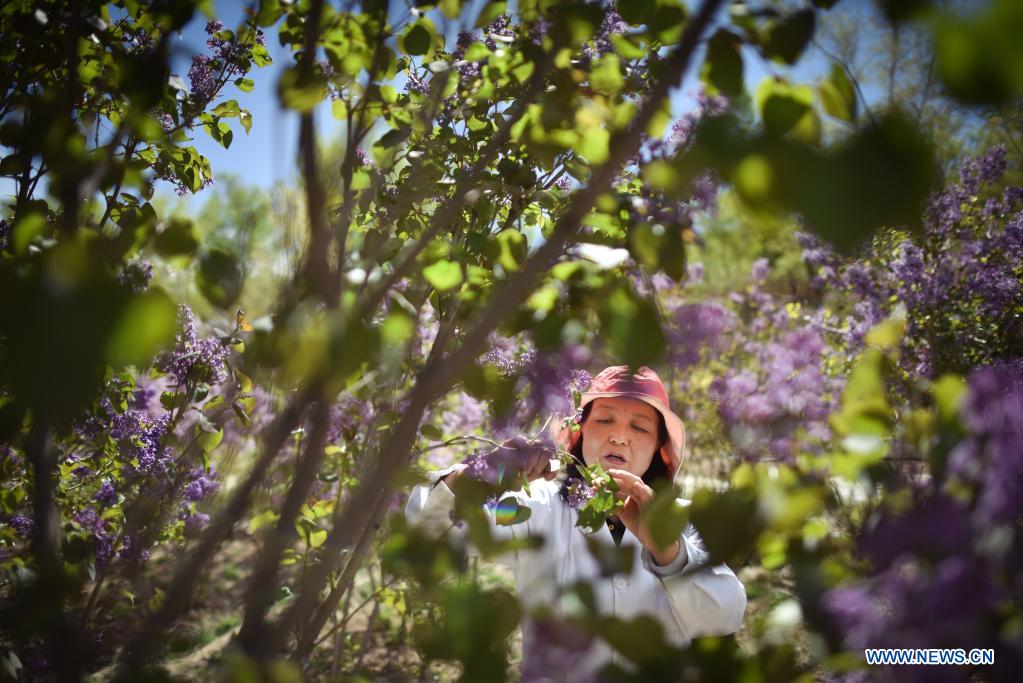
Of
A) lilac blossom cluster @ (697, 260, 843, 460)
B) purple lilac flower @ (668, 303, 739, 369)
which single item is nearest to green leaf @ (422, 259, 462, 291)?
purple lilac flower @ (668, 303, 739, 369)

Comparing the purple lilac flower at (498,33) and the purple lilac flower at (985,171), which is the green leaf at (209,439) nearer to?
the purple lilac flower at (498,33)

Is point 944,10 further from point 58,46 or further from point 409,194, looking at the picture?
point 58,46

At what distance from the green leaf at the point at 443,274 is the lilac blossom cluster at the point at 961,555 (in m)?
0.60

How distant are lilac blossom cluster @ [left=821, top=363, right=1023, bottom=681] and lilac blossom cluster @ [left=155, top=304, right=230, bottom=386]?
1709 mm

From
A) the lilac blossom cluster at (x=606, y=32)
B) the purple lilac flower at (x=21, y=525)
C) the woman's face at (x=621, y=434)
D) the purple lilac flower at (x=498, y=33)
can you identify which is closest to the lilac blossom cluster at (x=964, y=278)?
the woman's face at (x=621, y=434)

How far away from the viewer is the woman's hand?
1.28m

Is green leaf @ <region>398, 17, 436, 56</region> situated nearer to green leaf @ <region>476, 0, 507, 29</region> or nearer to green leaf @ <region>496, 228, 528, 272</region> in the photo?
green leaf @ <region>476, 0, 507, 29</region>

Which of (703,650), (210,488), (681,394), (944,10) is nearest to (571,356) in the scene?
(703,650)

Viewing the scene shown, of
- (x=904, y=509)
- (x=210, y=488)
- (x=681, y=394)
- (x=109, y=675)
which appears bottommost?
(x=109, y=675)

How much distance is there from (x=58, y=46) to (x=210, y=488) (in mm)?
1646

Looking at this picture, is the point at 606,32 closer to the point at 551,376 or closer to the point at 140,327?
the point at 551,376

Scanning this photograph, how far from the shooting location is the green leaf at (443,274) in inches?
33.7

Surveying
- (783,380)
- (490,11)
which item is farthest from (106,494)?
(783,380)

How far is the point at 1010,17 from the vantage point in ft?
1.28
